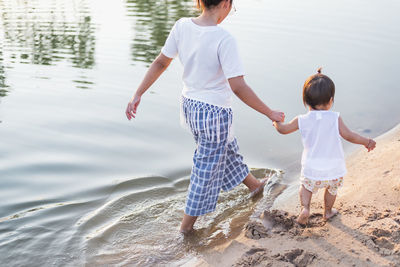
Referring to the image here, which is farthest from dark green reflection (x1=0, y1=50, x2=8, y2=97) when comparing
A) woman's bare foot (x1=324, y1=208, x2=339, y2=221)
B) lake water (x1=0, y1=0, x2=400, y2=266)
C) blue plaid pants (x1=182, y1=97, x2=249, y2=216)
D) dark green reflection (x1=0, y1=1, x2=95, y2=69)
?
woman's bare foot (x1=324, y1=208, x2=339, y2=221)

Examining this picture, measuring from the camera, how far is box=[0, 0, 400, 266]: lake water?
3697 millimetres

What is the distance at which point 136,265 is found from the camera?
3.34 meters

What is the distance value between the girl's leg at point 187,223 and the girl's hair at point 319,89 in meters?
1.23

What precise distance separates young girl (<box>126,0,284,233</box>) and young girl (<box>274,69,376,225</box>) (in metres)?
0.19

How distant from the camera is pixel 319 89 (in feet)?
10.2

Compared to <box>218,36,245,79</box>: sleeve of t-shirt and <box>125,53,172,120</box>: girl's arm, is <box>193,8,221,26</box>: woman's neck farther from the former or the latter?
<box>125,53,172,120</box>: girl's arm

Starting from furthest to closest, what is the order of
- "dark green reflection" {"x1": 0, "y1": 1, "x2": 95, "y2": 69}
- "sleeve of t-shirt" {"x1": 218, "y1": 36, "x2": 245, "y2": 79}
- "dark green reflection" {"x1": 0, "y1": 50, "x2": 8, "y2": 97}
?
"dark green reflection" {"x1": 0, "y1": 1, "x2": 95, "y2": 69} → "dark green reflection" {"x1": 0, "y1": 50, "x2": 8, "y2": 97} → "sleeve of t-shirt" {"x1": 218, "y1": 36, "x2": 245, "y2": 79}

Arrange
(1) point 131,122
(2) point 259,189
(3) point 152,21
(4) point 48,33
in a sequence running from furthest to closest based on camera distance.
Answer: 1. (3) point 152,21
2. (4) point 48,33
3. (1) point 131,122
4. (2) point 259,189

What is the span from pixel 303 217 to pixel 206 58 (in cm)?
125

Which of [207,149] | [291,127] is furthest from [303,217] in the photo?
[207,149]

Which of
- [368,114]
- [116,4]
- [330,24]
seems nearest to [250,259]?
[368,114]

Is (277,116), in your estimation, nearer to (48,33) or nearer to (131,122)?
(131,122)

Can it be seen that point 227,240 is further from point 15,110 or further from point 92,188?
point 15,110

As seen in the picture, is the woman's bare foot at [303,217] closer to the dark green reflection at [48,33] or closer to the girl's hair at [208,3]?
the girl's hair at [208,3]
